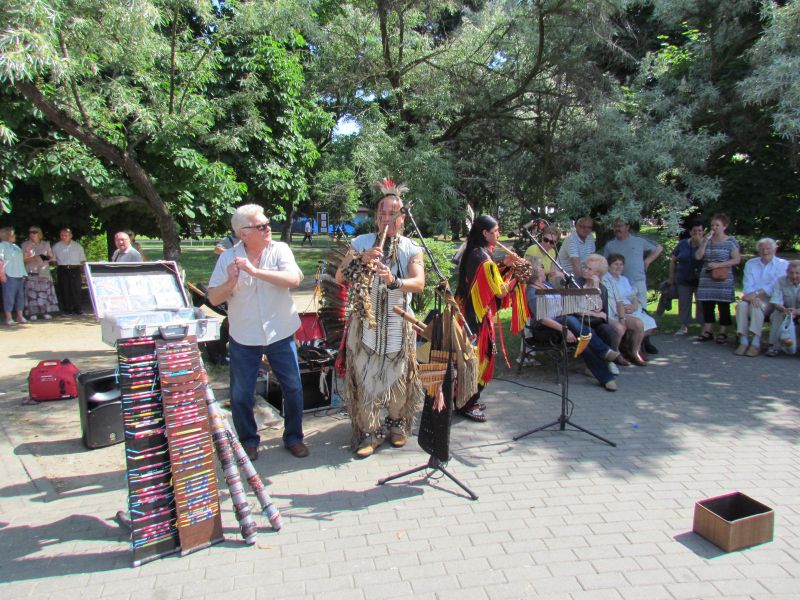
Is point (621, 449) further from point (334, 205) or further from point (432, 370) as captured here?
point (334, 205)

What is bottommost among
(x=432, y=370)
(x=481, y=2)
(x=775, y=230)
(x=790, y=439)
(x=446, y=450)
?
(x=790, y=439)

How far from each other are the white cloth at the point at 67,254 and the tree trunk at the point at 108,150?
5079 mm

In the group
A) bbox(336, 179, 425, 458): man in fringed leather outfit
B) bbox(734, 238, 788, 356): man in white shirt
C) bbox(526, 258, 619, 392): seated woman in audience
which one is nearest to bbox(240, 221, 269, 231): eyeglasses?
bbox(336, 179, 425, 458): man in fringed leather outfit

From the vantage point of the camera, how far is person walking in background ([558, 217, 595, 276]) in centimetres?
741

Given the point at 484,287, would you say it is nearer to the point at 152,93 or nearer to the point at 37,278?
the point at 152,93

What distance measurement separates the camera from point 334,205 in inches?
969

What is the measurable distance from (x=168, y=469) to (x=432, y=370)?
174 cm

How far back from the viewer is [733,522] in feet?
10.2

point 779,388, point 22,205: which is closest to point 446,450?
point 779,388

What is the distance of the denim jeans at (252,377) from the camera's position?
409cm

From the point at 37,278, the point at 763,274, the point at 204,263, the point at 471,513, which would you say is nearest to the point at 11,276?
the point at 37,278

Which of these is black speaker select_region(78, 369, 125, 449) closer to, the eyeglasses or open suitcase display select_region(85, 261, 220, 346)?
open suitcase display select_region(85, 261, 220, 346)

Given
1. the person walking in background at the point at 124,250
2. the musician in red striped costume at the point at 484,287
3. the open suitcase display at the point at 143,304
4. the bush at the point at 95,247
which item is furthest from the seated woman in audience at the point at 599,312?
the bush at the point at 95,247

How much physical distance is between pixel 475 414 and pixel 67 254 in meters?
9.94
